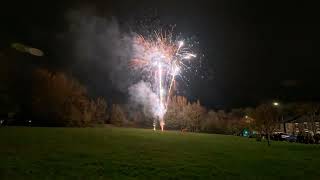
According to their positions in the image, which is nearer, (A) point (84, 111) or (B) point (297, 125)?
(A) point (84, 111)

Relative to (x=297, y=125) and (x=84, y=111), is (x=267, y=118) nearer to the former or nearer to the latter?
(x=84, y=111)

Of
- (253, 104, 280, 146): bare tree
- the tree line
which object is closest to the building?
the tree line

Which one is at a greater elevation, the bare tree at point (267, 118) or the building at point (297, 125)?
the building at point (297, 125)

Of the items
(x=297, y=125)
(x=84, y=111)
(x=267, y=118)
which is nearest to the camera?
(x=267, y=118)

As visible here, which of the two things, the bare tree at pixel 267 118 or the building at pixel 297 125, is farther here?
the building at pixel 297 125

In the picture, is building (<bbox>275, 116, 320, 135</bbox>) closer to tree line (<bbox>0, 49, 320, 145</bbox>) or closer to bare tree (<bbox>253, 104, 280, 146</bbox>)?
tree line (<bbox>0, 49, 320, 145</bbox>)

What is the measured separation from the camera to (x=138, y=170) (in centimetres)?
1998

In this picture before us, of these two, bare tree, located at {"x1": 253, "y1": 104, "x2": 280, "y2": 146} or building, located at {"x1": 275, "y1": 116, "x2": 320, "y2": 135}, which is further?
Result: building, located at {"x1": 275, "y1": 116, "x2": 320, "y2": 135}

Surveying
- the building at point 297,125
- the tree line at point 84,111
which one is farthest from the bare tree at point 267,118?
the building at point 297,125

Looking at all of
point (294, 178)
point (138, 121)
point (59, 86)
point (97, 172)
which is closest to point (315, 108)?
point (138, 121)

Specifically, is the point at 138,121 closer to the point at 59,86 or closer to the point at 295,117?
the point at 59,86

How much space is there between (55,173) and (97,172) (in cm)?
218

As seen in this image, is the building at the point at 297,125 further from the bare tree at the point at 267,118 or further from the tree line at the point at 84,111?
the bare tree at the point at 267,118

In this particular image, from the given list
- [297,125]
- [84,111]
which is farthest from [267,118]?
[297,125]
